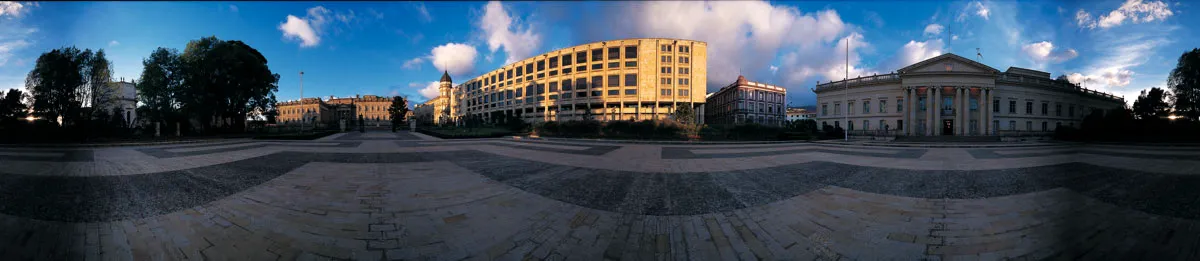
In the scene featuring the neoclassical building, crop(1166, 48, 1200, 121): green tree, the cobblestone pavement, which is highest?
the neoclassical building

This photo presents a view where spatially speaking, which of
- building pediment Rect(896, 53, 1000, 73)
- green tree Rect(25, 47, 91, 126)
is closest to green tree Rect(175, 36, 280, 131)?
green tree Rect(25, 47, 91, 126)

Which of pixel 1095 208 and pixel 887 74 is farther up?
pixel 887 74

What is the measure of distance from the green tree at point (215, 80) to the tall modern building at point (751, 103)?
61.2 m

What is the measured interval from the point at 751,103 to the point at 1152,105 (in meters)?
63.6

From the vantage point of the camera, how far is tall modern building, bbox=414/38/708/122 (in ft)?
202

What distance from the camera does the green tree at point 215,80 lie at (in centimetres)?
2483

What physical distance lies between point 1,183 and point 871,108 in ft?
181

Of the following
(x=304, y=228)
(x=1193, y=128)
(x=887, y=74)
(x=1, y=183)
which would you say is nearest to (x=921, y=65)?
(x=887, y=74)

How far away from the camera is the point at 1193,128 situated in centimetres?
700

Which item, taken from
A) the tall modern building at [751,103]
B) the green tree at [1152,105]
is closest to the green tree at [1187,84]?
the green tree at [1152,105]

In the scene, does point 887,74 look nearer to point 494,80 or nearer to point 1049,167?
point 1049,167

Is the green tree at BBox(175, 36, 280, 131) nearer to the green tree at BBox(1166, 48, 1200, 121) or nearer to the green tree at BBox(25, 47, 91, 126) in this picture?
the green tree at BBox(25, 47, 91, 126)

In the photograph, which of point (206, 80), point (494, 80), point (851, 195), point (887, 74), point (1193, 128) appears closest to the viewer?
point (851, 195)

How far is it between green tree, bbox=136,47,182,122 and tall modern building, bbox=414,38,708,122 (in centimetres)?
3898
